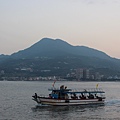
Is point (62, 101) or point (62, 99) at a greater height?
point (62, 99)

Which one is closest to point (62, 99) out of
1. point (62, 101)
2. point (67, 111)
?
point (62, 101)

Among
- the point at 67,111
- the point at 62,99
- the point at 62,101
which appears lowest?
the point at 67,111

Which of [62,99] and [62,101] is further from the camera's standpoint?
[62,99]

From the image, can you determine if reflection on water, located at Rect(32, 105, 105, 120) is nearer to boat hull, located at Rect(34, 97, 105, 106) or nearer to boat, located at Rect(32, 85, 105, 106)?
boat hull, located at Rect(34, 97, 105, 106)

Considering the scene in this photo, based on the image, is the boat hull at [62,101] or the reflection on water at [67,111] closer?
the reflection on water at [67,111]

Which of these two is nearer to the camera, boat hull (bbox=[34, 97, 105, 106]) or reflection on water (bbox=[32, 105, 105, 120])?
reflection on water (bbox=[32, 105, 105, 120])

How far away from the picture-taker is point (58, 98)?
57938mm

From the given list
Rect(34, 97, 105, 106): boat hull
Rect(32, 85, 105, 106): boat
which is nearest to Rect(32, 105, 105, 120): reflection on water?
Rect(34, 97, 105, 106): boat hull

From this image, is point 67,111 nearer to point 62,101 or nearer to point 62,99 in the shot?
point 62,101

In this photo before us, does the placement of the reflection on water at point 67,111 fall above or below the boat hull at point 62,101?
below

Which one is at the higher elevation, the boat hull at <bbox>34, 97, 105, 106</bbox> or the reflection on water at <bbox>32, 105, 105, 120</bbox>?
the boat hull at <bbox>34, 97, 105, 106</bbox>

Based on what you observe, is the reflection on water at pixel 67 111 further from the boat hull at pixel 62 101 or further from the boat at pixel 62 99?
the boat at pixel 62 99

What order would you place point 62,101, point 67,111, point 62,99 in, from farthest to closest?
point 62,99 < point 62,101 < point 67,111

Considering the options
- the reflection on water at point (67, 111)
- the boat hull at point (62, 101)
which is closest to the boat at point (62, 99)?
the boat hull at point (62, 101)
